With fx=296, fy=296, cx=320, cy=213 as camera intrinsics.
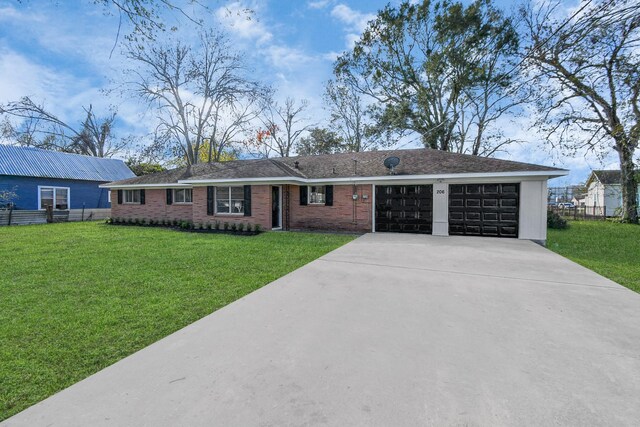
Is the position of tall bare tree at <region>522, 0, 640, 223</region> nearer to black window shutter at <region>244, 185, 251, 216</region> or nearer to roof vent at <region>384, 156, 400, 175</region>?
roof vent at <region>384, 156, 400, 175</region>

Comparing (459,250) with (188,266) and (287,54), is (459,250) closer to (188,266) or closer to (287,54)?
(188,266)

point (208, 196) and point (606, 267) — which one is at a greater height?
point (208, 196)

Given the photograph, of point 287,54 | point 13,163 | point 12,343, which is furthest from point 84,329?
point 13,163

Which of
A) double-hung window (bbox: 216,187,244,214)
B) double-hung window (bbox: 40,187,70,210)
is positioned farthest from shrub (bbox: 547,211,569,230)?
double-hung window (bbox: 40,187,70,210)

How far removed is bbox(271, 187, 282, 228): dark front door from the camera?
13070 millimetres

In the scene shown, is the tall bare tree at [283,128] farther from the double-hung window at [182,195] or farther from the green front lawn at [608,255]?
the green front lawn at [608,255]

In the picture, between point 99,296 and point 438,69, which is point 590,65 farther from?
point 438,69

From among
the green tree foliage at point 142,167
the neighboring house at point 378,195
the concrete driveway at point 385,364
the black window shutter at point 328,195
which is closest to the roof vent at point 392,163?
the neighboring house at point 378,195

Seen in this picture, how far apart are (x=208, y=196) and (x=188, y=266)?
8240mm

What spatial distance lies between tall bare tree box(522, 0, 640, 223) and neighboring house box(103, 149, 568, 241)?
8.91 feet

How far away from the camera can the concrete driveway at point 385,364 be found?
1973mm

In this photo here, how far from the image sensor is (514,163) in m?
10.6

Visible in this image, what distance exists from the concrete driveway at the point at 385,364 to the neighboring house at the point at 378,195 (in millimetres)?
6229

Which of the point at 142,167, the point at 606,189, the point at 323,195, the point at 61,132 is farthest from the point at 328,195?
the point at 61,132
